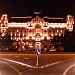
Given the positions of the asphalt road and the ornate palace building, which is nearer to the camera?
the asphalt road

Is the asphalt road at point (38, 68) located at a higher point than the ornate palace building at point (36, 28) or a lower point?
lower

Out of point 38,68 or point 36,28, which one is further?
point 36,28

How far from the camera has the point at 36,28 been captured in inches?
6033

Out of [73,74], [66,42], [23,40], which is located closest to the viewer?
[73,74]

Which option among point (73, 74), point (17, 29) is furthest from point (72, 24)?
point (73, 74)

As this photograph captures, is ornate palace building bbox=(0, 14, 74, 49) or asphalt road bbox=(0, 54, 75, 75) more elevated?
ornate palace building bbox=(0, 14, 74, 49)

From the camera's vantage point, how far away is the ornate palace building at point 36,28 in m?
150

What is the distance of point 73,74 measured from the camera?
992 inches

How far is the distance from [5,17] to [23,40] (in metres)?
14.1

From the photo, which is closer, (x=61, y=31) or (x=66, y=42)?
(x=66, y=42)

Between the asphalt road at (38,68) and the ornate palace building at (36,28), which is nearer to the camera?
the asphalt road at (38,68)

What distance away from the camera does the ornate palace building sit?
14950 centimetres

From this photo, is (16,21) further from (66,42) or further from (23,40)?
(66,42)

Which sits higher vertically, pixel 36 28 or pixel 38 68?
pixel 36 28
